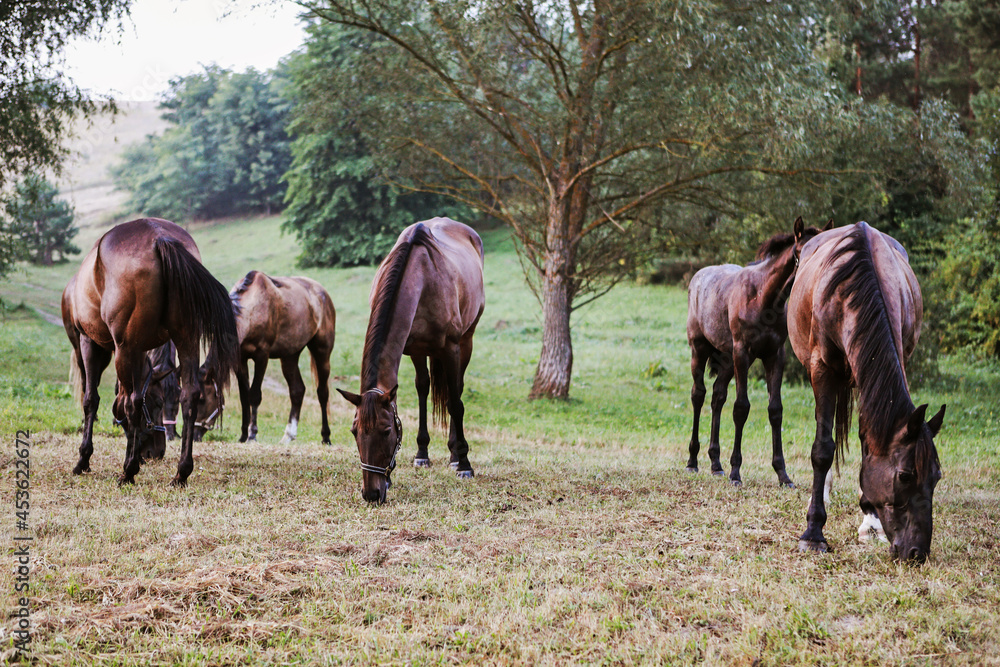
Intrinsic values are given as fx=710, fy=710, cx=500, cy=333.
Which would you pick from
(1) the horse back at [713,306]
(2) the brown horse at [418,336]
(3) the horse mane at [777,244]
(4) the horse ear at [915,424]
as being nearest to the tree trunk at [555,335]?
(2) the brown horse at [418,336]

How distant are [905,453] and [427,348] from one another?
159 inches

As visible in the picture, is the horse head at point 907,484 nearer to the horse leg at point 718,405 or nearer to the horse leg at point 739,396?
the horse leg at point 739,396

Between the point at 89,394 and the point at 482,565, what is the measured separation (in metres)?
4.21

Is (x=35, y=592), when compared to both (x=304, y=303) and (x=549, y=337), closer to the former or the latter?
(x=304, y=303)

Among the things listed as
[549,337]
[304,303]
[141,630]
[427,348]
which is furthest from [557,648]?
[549,337]

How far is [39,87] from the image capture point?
11094 millimetres

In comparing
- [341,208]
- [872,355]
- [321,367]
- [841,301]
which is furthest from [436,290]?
[341,208]

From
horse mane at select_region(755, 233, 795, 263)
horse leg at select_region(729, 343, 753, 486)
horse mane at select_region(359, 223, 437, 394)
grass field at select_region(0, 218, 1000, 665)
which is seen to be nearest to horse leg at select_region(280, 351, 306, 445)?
grass field at select_region(0, 218, 1000, 665)

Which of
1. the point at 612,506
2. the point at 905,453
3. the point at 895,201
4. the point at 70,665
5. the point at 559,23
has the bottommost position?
the point at 612,506

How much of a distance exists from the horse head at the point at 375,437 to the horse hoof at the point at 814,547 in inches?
114

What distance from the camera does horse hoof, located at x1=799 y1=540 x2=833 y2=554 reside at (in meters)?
4.40

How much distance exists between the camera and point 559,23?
12.4 meters

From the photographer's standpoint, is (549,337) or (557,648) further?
(549,337)

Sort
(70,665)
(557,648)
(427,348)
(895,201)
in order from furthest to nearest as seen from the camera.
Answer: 1. (895,201)
2. (427,348)
3. (557,648)
4. (70,665)
